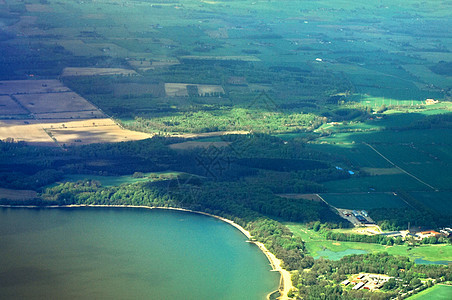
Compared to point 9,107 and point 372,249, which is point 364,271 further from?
point 9,107

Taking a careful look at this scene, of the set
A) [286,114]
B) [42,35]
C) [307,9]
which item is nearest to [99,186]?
[286,114]

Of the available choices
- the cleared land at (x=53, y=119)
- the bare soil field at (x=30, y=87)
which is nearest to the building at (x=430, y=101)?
the cleared land at (x=53, y=119)

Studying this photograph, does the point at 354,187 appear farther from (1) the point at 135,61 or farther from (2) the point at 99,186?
(1) the point at 135,61

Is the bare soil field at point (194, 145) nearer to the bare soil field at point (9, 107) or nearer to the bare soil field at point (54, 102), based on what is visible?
the bare soil field at point (54, 102)

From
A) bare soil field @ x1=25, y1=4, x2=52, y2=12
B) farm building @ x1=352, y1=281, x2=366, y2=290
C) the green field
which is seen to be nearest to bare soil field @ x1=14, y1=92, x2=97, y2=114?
farm building @ x1=352, y1=281, x2=366, y2=290

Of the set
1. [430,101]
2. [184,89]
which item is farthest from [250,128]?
[430,101]
